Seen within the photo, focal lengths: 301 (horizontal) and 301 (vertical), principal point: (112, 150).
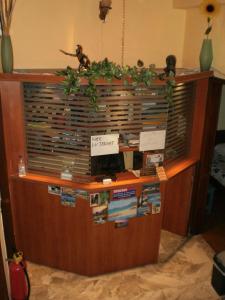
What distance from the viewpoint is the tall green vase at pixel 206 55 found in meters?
2.76

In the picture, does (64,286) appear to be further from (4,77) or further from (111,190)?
(4,77)

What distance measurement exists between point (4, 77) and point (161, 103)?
1276mm

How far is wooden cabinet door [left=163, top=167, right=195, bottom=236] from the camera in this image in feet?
10.6

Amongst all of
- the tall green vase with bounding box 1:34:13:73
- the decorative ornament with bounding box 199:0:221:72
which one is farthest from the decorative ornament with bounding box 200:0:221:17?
the tall green vase with bounding box 1:34:13:73

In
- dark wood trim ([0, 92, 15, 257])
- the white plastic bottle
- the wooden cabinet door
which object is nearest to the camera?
dark wood trim ([0, 92, 15, 257])

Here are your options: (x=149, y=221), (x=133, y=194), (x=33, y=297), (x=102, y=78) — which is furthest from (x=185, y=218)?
(x=102, y=78)

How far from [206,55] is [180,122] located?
2.15 feet

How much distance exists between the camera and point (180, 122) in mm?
2916

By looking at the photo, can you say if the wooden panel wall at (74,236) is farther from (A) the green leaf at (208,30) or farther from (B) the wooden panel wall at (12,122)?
(A) the green leaf at (208,30)

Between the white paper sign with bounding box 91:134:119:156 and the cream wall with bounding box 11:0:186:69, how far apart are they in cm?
108

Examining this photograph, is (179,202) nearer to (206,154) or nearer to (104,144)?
(206,154)

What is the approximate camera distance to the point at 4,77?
7.58ft

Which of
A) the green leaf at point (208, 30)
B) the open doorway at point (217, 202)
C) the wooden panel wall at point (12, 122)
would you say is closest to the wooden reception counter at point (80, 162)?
the wooden panel wall at point (12, 122)

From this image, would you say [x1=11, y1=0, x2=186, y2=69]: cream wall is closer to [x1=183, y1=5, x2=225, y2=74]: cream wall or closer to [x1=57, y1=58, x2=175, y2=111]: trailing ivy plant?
[x1=183, y1=5, x2=225, y2=74]: cream wall
